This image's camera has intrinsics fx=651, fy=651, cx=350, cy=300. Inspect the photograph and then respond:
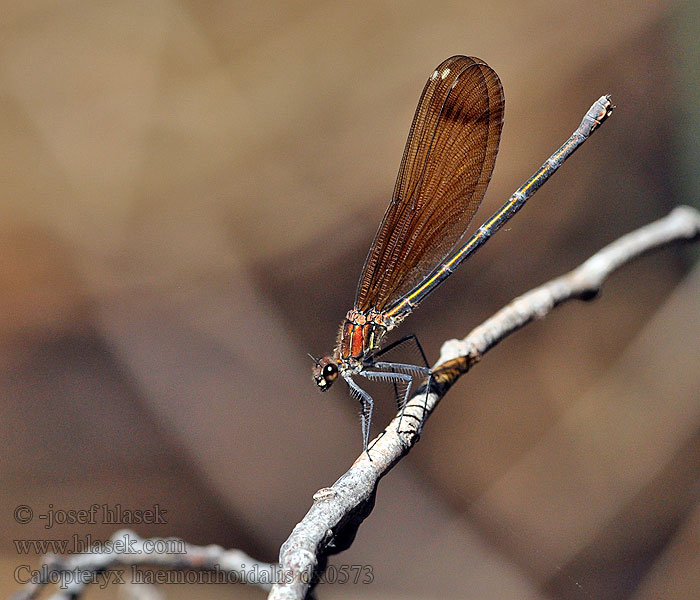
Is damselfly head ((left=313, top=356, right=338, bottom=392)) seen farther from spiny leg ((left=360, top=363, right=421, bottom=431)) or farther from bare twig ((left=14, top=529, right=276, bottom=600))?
bare twig ((left=14, top=529, right=276, bottom=600))

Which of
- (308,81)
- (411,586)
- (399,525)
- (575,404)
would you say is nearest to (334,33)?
(308,81)

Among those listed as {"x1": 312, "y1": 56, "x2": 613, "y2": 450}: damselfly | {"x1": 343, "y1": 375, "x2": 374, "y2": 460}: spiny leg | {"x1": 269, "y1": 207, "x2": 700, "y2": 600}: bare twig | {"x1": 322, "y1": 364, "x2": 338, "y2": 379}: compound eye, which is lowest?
{"x1": 269, "y1": 207, "x2": 700, "y2": 600}: bare twig

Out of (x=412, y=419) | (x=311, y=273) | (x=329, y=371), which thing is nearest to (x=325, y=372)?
(x=329, y=371)

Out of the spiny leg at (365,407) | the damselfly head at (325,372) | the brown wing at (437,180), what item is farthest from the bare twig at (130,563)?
the brown wing at (437,180)

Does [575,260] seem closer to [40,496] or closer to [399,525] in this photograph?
[399,525]
